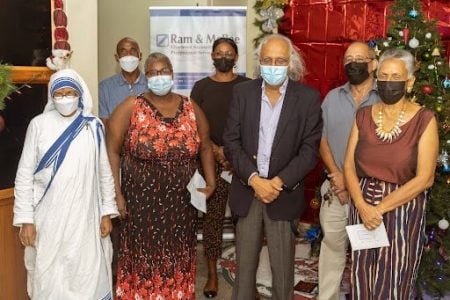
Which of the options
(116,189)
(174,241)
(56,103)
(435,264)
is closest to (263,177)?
(174,241)

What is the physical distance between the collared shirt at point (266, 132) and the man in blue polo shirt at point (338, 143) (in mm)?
514

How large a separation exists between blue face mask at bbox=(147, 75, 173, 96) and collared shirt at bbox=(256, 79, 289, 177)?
22.4 inches

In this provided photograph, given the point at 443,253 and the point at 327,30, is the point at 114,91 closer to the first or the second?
the point at 327,30

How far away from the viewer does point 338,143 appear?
11.0 feet

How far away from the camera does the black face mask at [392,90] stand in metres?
2.74

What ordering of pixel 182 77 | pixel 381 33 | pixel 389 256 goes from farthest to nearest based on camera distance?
pixel 182 77
pixel 381 33
pixel 389 256

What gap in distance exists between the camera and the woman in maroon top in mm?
2703

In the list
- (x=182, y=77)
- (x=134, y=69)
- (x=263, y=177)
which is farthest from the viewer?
(x=182, y=77)

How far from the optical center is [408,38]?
348cm

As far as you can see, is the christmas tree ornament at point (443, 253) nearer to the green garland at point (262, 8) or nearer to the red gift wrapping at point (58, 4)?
the green garland at point (262, 8)

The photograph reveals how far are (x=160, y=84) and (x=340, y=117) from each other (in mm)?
1140

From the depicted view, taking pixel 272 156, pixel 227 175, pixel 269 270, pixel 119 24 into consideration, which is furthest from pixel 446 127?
pixel 119 24

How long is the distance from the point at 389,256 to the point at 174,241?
4.04ft

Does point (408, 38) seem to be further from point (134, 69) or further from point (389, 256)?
point (134, 69)
